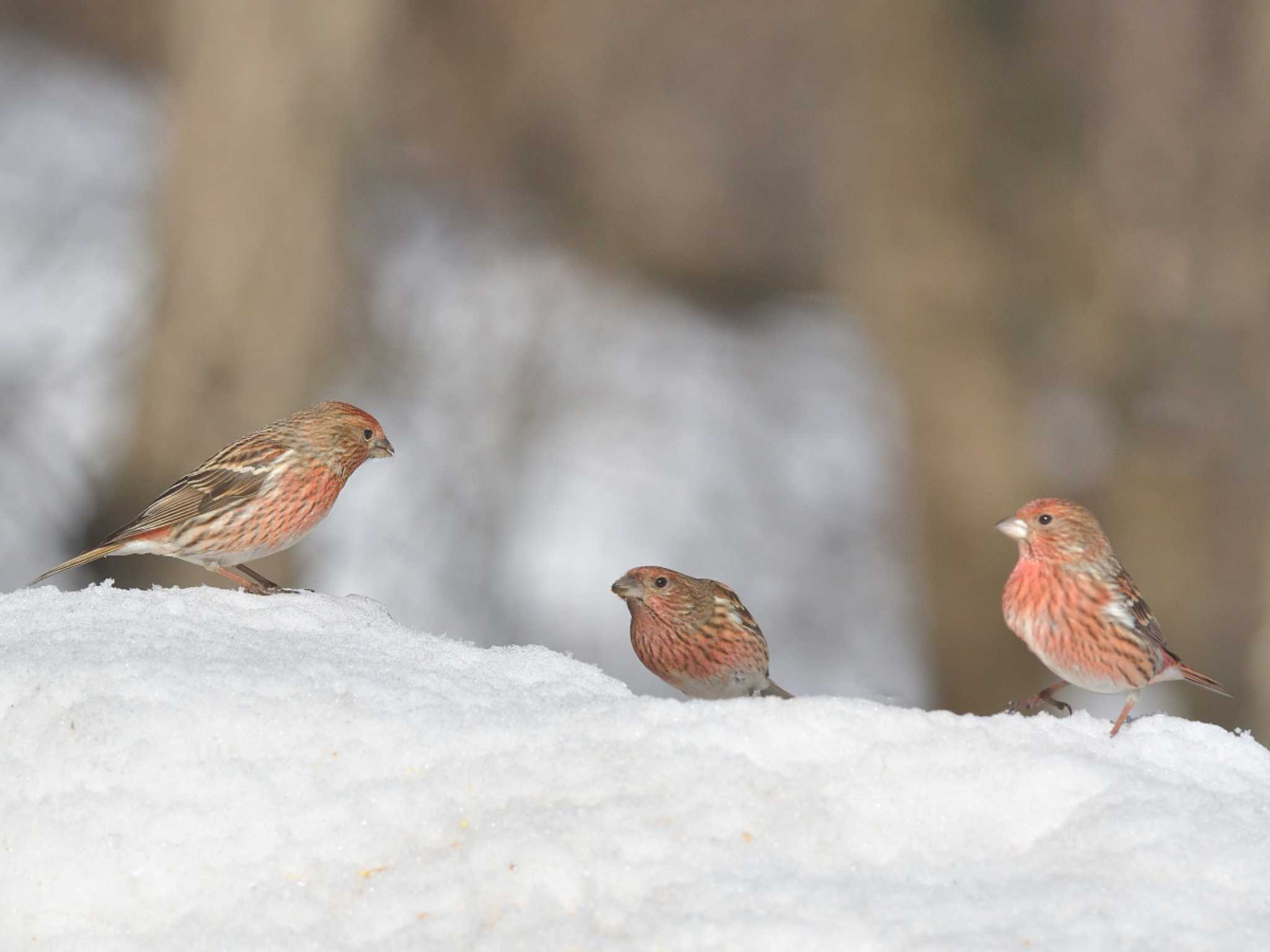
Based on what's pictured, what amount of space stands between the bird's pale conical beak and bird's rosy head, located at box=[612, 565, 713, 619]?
3.44 ft

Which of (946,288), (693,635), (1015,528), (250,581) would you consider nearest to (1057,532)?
(1015,528)

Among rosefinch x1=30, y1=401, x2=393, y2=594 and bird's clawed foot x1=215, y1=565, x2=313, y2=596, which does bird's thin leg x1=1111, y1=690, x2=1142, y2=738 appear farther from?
rosefinch x1=30, y1=401, x2=393, y2=594

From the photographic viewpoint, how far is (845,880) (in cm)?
247

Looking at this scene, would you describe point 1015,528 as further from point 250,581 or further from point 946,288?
point 946,288

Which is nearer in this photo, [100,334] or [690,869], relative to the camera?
[690,869]

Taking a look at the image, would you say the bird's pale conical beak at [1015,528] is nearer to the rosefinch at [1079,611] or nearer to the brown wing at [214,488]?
the rosefinch at [1079,611]

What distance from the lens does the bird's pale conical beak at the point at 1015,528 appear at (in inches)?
159

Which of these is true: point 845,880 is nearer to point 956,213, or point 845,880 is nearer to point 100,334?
point 956,213

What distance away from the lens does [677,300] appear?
1273 cm

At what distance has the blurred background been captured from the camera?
291 inches

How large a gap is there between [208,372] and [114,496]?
0.77 meters

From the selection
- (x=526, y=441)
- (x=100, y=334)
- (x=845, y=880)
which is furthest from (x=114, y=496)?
(x=845, y=880)

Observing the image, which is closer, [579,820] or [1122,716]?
[579,820]

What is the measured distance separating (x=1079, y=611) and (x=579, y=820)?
173 centimetres
